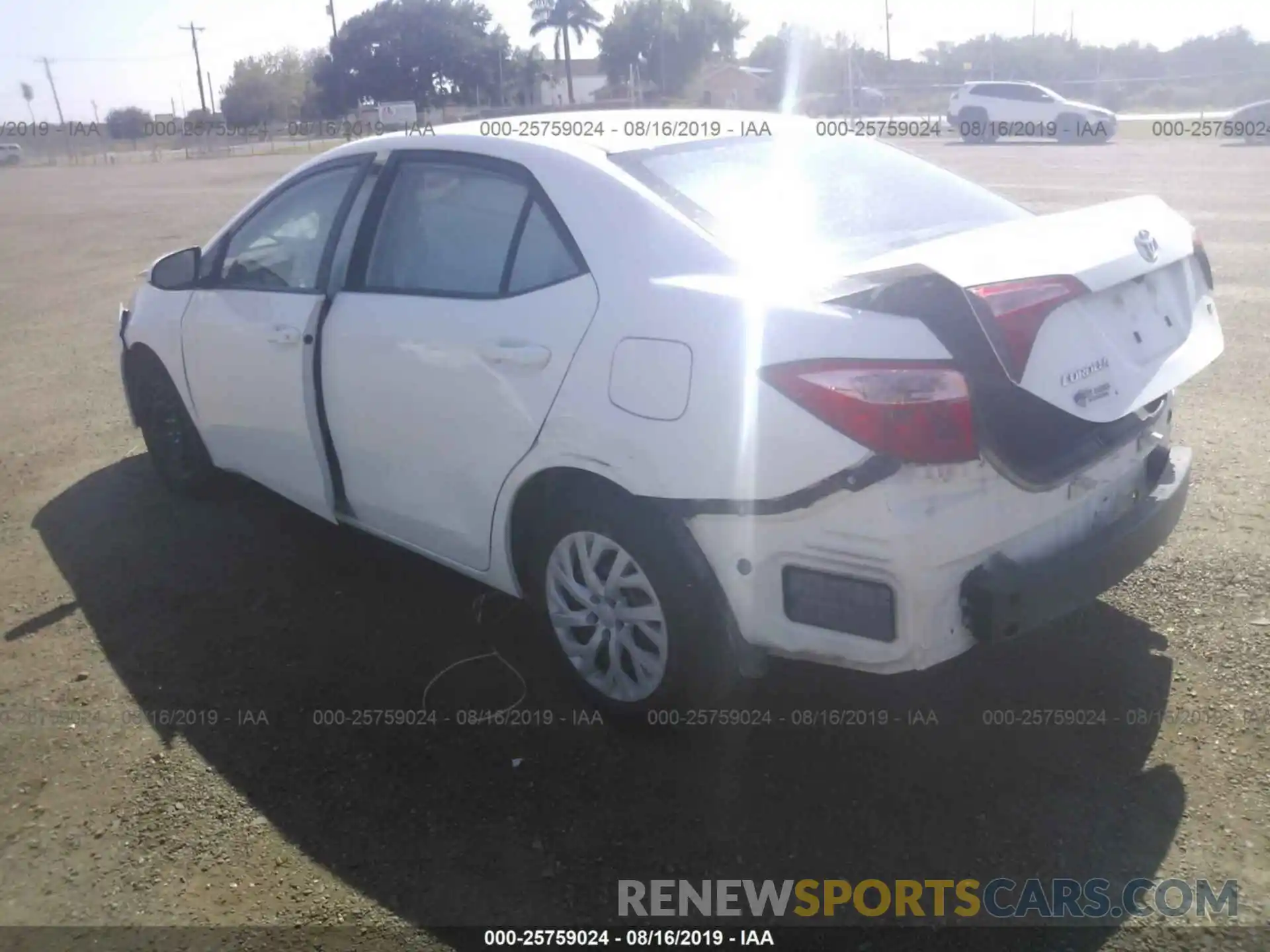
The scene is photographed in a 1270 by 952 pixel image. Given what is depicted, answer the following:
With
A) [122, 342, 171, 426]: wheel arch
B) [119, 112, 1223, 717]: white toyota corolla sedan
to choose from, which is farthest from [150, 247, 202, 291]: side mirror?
[119, 112, 1223, 717]: white toyota corolla sedan

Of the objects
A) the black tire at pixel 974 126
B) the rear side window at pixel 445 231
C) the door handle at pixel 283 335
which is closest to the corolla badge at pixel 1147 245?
the rear side window at pixel 445 231

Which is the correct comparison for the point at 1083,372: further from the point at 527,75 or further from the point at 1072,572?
the point at 527,75

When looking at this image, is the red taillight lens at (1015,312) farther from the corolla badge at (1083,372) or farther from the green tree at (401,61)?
the green tree at (401,61)

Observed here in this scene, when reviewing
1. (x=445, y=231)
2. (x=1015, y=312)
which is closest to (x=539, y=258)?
(x=445, y=231)

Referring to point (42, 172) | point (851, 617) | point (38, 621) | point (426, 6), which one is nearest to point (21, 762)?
point (38, 621)

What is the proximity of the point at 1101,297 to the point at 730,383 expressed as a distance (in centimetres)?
102

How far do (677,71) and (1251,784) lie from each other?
56.7m

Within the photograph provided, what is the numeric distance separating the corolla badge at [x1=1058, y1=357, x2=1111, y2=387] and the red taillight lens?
14 cm

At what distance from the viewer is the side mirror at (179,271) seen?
16.6ft

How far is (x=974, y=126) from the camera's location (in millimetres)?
32875

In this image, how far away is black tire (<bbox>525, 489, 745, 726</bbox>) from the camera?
3.05 metres

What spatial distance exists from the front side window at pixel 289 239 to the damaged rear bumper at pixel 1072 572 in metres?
2.72

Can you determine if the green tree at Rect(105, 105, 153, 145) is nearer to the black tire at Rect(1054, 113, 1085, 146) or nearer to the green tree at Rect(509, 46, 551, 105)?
the green tree at Rect(509, 46, 551, 105)

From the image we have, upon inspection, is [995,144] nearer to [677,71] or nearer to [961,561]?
[677,71]
